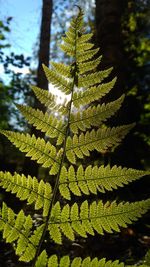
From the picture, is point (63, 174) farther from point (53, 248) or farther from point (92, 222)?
point (53, 248)

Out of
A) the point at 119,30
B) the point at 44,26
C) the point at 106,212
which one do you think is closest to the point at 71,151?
the point at 106,212

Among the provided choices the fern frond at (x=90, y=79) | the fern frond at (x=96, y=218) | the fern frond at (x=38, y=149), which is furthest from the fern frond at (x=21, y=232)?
the fern frond at (x=90, y=79)

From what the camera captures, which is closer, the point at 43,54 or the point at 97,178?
the point at 97,178

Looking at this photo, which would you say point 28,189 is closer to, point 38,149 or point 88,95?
point 38,149

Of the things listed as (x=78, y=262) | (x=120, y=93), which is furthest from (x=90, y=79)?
(x=120, y=93)

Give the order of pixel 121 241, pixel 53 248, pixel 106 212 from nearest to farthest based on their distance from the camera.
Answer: pixel 106 212
pixel 53 248
pixel 121 241

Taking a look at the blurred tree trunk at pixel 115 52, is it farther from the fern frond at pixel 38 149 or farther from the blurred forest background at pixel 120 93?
the fern frond at pixel 38 149

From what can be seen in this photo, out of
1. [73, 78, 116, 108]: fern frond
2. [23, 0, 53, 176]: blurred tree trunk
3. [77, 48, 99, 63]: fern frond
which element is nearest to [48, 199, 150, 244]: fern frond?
[73, 78, 116, 108]: fern frond
